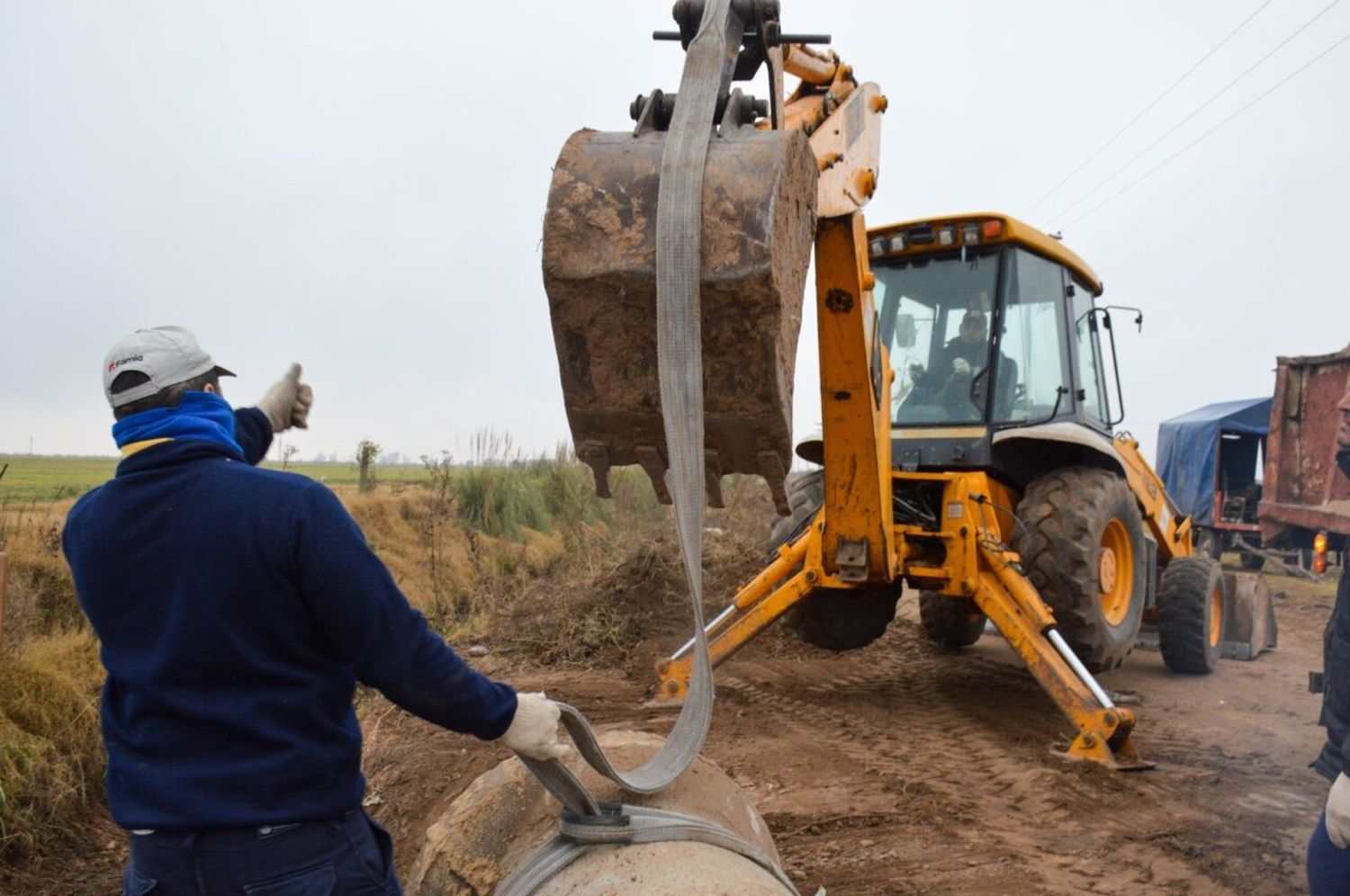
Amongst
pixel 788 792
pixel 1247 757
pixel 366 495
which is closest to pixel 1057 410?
pixel 1247 757

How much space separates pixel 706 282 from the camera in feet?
8.82

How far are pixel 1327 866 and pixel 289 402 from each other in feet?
9.60

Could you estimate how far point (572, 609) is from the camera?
848 cm

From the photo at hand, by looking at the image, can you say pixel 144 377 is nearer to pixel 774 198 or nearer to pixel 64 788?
pixel 774 198

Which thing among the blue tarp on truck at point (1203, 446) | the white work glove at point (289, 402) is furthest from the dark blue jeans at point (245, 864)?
the blue tarp on truck at point (1203, 446)

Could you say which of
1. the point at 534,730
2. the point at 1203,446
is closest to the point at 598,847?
the point at 534,730

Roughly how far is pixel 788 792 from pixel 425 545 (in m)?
6.32

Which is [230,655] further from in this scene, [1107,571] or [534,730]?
[1107,571]

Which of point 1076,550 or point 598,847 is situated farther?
point 1076,550

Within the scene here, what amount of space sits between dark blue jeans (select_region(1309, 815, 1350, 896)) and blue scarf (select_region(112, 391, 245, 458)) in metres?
2.66

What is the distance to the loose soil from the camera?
4.29 meters

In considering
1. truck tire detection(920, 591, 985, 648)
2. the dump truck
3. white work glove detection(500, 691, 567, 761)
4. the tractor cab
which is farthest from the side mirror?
the dump truck

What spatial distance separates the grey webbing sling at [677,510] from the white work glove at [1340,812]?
4.16 feet

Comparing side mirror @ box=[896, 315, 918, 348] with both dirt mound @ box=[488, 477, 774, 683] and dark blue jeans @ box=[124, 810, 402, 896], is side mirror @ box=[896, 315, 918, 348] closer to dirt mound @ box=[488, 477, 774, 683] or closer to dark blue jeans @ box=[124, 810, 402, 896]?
dirt mound @ box=[488, 477, 774, 683]
